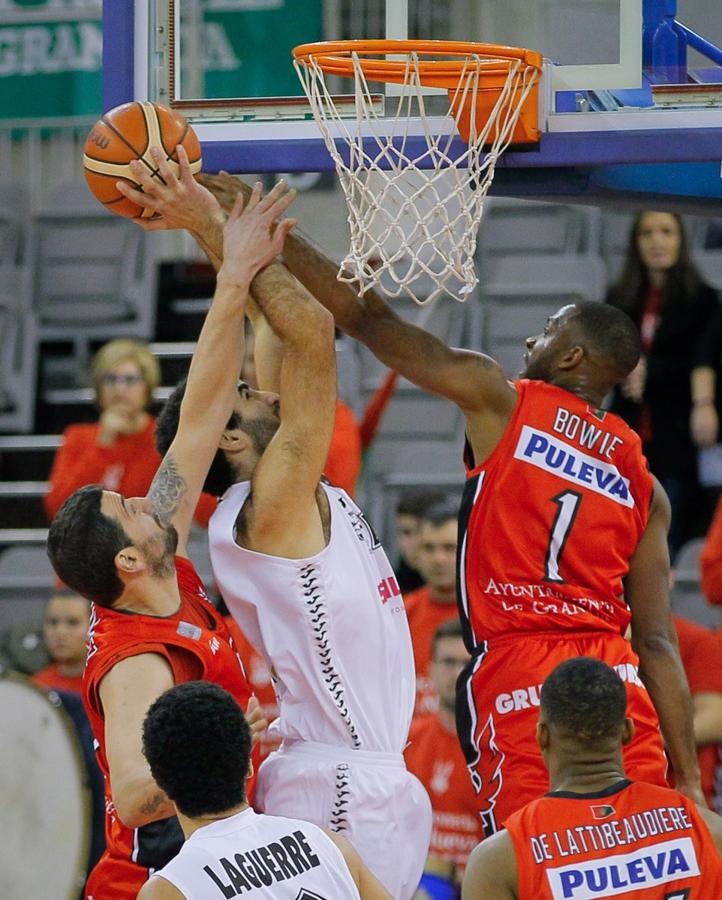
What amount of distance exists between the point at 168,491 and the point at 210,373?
0.30 metres

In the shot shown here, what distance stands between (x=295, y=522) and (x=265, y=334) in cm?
74

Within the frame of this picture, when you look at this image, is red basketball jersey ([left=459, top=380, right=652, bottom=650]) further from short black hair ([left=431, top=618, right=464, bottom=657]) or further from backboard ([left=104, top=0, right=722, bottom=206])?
short black hair ([left=431, top=618, right=464, bottom=657])

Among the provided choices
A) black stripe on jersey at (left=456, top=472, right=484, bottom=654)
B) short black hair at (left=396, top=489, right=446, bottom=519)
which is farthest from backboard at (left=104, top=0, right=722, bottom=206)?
short black hair at (left=396, top=489, right=446, bottom=519)

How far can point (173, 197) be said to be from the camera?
3949 millimetres

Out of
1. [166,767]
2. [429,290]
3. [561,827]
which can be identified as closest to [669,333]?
[429,290]

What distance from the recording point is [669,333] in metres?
7.54

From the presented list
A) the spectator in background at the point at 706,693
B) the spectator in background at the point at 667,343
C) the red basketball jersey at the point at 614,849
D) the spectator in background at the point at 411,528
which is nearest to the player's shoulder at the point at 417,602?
the spectator in background at the point at 411,528

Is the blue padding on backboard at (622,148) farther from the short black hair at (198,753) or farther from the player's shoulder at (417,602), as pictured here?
the player's shoulder at (417,602)

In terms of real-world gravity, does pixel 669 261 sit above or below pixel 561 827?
above

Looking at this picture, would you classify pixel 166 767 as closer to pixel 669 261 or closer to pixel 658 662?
pixel 658 662

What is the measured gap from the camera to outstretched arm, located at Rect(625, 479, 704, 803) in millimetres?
4418

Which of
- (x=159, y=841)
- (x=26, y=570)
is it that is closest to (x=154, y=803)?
(x=159, y=841)

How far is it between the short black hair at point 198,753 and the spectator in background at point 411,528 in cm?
376

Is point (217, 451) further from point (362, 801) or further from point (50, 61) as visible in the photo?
point (50, 61)
